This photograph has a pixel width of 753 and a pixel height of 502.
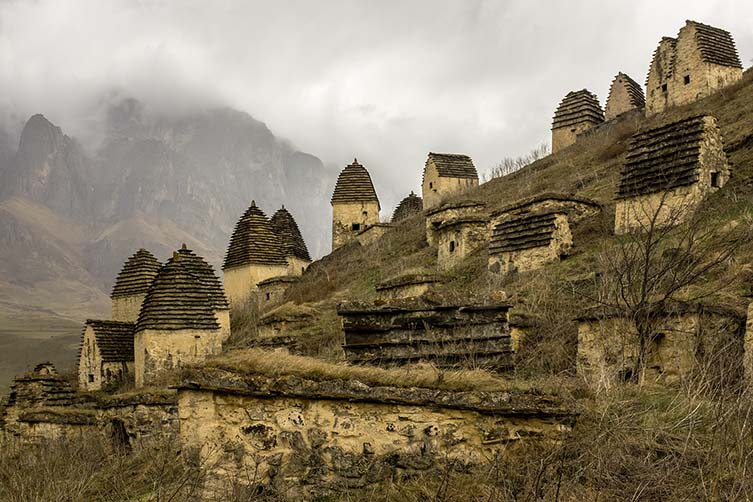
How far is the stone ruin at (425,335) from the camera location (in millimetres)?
8273

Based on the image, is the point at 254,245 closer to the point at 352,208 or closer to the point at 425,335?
the point at 352,208

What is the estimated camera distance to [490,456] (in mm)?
5805

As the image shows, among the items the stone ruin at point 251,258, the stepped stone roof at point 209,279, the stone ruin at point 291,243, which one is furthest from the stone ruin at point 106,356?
the stone ruin at point 291,243

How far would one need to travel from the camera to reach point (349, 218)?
39688 mm

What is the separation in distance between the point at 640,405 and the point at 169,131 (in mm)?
154851

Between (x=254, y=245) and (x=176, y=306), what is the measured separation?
42.1 feet

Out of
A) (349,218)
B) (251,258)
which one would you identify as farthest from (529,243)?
(349,218)

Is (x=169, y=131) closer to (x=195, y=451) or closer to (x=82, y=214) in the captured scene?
(x=82, y=214)

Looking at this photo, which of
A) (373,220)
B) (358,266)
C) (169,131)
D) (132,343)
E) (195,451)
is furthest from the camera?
(169,131)

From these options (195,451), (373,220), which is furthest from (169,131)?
(195,451)

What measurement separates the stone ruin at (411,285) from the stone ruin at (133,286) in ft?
41.1

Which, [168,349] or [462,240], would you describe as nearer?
[168,349]

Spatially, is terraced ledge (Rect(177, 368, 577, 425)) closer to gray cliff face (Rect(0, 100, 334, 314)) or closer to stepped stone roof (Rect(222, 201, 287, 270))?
stepped stone roof (Rect(222, 201, 287, 270))

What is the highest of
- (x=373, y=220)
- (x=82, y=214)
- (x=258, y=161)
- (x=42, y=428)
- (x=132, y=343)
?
(x=258, y=161)
